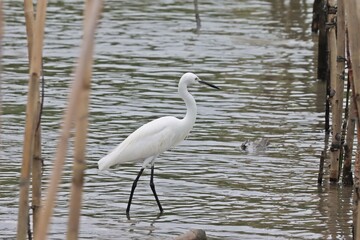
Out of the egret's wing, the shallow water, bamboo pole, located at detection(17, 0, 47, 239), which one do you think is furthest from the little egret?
bamboo pole, located at detection(17, 0, 47, 239)

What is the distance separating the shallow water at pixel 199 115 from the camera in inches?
362

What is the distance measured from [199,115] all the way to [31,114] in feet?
28.3

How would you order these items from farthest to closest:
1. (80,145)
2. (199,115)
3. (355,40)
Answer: (199,115) → (355,40) → (80,145)

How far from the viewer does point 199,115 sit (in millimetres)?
13781

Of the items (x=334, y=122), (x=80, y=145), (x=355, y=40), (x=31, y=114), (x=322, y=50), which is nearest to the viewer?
(x=80, y=145)

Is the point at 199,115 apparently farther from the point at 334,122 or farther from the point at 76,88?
the point at 76,88

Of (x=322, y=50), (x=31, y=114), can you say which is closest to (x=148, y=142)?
(x=31, y=114)

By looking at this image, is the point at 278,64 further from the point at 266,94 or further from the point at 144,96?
the point at 144,96

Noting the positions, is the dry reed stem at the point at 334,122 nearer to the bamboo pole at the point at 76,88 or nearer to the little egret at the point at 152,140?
the little egret at the point at 152,140

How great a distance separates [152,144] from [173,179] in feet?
3.41

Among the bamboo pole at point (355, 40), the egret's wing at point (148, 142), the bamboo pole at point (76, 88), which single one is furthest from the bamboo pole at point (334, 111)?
the bamboo pole at point (76, 88)

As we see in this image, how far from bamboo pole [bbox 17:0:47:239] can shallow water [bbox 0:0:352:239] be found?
298 cm

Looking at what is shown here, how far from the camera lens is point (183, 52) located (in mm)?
18109

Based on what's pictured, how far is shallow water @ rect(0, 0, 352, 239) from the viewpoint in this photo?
30.1ft
